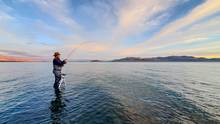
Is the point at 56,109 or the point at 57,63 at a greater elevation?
the point at 57,63

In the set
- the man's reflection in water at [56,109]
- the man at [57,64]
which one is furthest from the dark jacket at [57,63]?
the man's reflection in water at [56,109]

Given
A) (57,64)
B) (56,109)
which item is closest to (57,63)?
(57,64)

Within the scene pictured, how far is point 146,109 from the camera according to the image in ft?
39.6

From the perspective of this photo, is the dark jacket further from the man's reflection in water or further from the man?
the man's reflection in water

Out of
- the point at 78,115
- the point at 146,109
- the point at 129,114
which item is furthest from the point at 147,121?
the point at 78,115

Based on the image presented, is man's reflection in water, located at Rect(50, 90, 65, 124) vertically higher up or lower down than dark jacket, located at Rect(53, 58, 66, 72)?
lower down

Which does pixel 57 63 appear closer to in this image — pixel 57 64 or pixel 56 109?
pixel 57 64

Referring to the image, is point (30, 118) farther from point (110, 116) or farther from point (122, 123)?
point (122, 123)

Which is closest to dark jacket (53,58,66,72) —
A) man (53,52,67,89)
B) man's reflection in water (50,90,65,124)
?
man (53,52,67,89)

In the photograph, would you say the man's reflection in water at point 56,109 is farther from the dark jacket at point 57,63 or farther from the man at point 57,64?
the dark jacket at point 57,63

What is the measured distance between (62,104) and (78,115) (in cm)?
316

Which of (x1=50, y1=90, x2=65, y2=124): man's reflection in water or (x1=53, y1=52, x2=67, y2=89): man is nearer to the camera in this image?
(x1=50, y1=90, x2=65, y2=124): man's reflection in water

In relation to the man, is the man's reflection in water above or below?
below

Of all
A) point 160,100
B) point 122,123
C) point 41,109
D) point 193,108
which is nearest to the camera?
point 122,123
